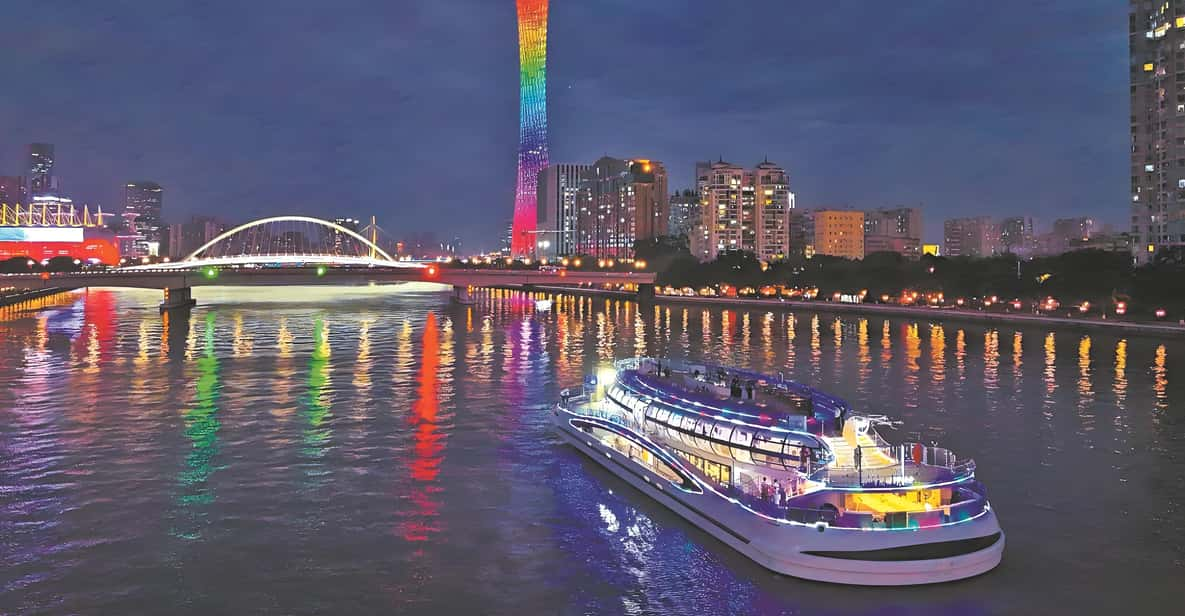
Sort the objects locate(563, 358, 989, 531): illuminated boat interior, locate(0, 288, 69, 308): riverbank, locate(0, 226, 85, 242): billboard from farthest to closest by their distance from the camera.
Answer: locate(0, 226, 85, 242): billboard, locate(0, 288, 69, 308): riverbank, locate(563, 358, 989, 531): illuminated boat interior

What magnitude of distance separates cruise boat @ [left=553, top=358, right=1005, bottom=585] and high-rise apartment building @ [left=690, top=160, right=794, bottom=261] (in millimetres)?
166485

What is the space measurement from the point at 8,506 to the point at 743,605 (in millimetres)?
17050

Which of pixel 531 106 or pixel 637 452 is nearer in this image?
pixel 637 452

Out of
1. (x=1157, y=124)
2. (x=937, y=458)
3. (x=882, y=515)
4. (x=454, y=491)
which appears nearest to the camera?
(x=882, y=515)

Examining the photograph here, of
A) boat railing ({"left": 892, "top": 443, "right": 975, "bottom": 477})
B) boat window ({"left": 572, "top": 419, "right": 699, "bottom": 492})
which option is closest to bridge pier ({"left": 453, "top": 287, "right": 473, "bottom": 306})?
boat window ({"left": 572, "top": 419, "right": 699, "bottom": 492})

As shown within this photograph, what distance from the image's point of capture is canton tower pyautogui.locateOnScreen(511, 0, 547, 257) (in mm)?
136375

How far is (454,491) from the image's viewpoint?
2247cm

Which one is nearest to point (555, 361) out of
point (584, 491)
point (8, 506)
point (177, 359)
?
point (177, 359)

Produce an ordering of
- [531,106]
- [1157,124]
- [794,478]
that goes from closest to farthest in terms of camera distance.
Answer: [794,478]
[1157,124]
[531,106]

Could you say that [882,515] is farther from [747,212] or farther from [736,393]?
[747,212]

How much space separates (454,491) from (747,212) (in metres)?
175

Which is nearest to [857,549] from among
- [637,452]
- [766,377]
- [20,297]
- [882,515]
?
[882,515]

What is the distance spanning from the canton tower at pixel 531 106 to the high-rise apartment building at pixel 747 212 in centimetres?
5197

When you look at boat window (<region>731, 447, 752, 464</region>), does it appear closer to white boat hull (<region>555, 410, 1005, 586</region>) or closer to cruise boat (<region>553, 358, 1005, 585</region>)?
cruise boat (<region>553, 358, 1005, 585</region>)
